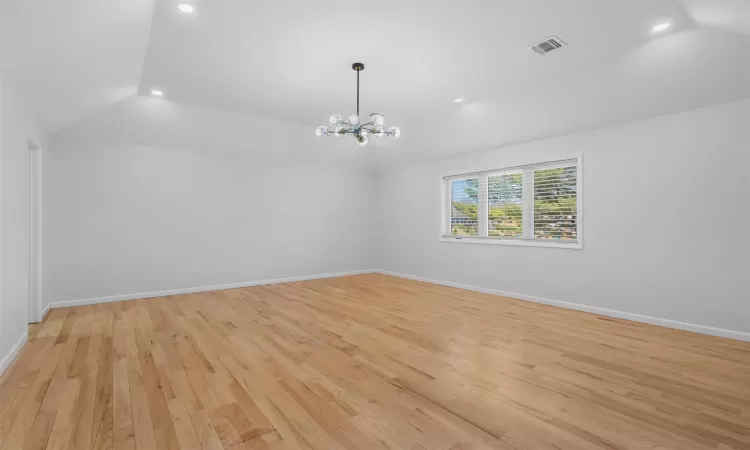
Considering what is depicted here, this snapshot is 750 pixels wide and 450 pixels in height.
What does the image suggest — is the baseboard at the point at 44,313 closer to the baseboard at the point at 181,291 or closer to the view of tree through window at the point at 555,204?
the baseboard at the point at 181,291

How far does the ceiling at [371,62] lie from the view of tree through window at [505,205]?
75 centimetres

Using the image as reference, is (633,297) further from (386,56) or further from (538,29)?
(386,56)

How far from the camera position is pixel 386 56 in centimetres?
372

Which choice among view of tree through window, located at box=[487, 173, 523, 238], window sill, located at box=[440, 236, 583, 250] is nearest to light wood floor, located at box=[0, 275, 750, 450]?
window sill, located at box=[440, 236, 583, 250]

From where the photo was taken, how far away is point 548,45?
11.3 ft

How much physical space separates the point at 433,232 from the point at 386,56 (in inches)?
156

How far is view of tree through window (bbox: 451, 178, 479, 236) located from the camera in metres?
6.51

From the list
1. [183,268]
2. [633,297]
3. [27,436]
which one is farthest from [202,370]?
[633,297]

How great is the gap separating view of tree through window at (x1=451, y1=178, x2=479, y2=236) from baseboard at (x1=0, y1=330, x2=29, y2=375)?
6.04 m

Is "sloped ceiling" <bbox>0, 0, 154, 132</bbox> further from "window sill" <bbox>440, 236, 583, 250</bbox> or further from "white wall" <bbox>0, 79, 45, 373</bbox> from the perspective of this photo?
"window sill" <bbox>440, 236, 583, 250</bbox>

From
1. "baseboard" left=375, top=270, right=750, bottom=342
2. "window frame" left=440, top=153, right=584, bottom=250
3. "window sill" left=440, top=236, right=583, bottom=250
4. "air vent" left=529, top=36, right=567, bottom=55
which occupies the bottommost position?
"baseboard" left=375, top=270, right=750, bottom=342

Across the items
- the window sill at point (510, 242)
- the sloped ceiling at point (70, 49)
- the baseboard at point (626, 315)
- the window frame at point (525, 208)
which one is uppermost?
the sloped ceiling at point (70, 49)

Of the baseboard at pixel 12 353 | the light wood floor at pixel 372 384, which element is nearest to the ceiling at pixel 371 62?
the baseboard at pixel 12 353

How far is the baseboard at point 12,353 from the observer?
2.82 metres
